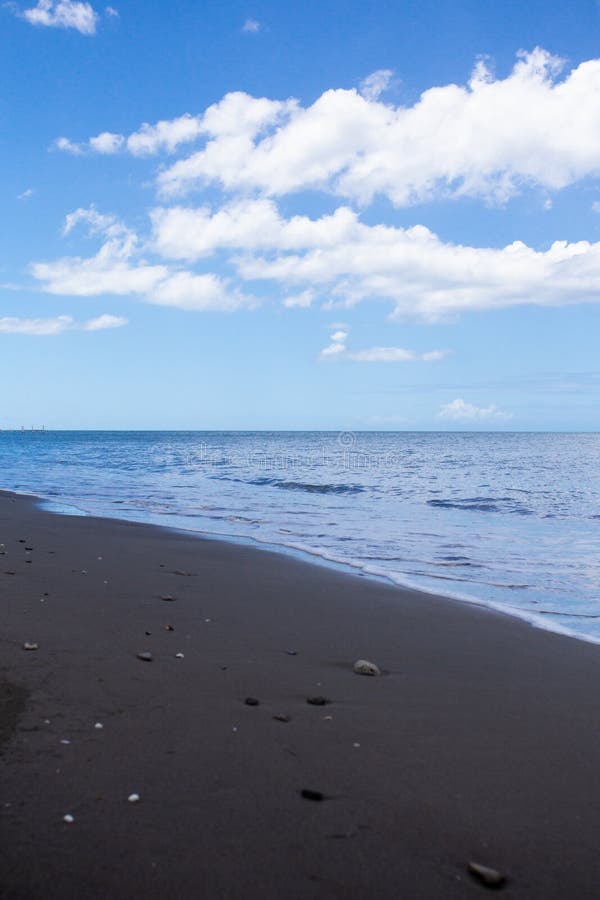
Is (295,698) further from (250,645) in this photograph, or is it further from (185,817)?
(185,817)

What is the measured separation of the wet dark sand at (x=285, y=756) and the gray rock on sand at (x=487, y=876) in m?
0.04

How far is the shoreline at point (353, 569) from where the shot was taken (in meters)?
7.07

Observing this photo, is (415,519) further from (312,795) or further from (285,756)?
(312,795)

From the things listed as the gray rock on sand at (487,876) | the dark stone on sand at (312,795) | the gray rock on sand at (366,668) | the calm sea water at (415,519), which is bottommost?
the calm sea water at (415,519)

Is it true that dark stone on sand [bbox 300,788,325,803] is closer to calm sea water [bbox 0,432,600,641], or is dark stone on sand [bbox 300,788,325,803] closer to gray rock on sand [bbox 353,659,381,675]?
gray rock on sand [bbox 353,659,381,675]

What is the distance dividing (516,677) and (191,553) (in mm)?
6782

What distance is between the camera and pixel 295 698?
171 inches

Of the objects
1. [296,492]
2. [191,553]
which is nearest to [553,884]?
[191,553]

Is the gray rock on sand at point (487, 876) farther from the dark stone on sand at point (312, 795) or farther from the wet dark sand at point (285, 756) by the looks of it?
the dark stone on sand at point (312, 795)

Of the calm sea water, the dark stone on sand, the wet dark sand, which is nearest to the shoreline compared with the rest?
the calm sea water

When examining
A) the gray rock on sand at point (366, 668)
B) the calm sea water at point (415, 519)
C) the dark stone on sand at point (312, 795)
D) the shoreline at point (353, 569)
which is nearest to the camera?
the dark stone on sand at point (312, 795)

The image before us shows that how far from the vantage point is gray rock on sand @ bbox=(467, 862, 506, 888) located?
2475 mm

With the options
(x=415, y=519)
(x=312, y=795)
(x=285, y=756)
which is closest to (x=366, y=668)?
(x=285, y=756)

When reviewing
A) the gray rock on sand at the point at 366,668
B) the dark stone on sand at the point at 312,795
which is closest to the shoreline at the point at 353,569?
the gray rock on sand at the point at 366,668
